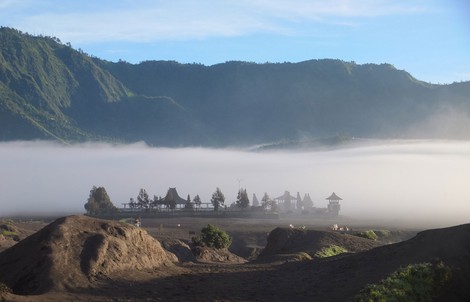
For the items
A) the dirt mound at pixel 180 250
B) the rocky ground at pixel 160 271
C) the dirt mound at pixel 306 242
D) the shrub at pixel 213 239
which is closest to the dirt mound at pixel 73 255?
the rocky ground at pixel 160 271

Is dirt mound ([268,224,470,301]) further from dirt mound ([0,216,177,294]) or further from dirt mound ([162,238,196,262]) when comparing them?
dirt mound ([162,238,196,262])

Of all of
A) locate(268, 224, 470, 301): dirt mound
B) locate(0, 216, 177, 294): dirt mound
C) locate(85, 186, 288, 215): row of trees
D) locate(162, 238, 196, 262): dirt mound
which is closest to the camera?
locate(268, 224, 470, 301): dirt mound

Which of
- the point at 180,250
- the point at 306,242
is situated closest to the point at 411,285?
the point at 180,250

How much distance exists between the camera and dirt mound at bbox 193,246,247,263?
38469 millimetres

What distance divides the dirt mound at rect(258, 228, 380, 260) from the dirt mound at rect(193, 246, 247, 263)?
1.62 metres

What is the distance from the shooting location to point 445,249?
23.8 metres

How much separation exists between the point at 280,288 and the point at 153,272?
4764 millimetres

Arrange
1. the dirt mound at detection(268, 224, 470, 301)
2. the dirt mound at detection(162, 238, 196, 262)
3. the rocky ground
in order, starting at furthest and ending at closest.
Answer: the dirt mound at detection(162, 238, 196, 262) < the rocky ground < the dirt mound at detection(268, 224, 470, 301)

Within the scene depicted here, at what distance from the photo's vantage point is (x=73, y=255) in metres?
24.0

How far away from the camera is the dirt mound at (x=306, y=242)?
127 feet

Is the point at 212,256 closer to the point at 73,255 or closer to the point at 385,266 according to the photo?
the point at 73,255

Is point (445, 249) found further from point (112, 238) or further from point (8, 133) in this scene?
point (8, 133)

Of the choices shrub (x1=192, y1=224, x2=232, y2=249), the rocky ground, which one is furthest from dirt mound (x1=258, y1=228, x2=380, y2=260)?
the rocky ground

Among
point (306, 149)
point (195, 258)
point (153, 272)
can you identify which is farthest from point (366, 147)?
point (153, 272)
